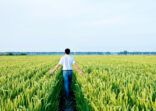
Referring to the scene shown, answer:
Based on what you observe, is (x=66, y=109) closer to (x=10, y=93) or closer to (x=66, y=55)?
(x=66, y=55)

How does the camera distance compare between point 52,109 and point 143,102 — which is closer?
point 143,102

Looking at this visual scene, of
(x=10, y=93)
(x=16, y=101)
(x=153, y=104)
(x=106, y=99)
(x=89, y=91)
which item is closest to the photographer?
(x=153, y=104)

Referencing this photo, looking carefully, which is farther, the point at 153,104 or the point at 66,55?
the point at 66,55

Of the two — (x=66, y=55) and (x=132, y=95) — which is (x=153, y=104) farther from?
(x=66, y=55)

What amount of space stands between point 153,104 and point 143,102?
0.31m

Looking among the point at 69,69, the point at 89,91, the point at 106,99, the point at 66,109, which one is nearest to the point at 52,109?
the point at 89,91

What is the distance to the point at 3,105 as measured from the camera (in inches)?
210

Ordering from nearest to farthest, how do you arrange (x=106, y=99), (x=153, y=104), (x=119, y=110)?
(x=119, y=110) < (x=153, y=104) < (x=106, y=99)

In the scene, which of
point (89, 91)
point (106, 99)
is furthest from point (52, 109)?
point (106, 99)

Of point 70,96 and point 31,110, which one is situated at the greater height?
point 31,110

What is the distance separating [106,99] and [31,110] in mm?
1483

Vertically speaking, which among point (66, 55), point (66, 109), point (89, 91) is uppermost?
point (66, 55)

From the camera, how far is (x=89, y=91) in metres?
7.52

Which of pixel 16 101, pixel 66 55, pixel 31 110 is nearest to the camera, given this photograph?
pixel 31 110
